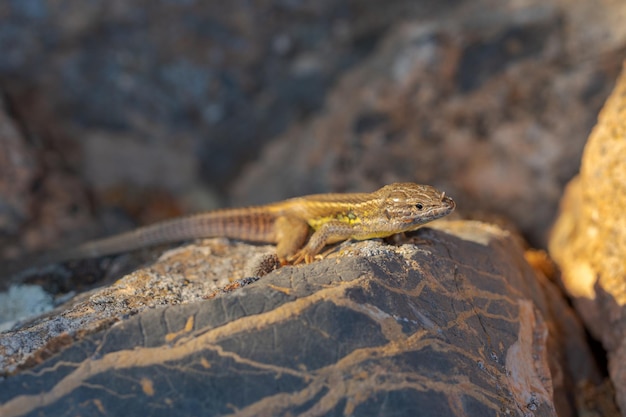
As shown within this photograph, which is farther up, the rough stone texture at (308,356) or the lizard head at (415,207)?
the lizard head at (415,207)

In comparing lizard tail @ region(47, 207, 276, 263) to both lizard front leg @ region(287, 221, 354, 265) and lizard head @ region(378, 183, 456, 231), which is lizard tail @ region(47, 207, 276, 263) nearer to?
lizard front leg @ region(287, 221, 354, 265)

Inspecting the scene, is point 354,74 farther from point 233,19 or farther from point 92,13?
point 92,13

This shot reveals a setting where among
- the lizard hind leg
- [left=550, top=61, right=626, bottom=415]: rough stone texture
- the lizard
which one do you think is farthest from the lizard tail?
[left=550, top=61, right=626, bottom=415]: rough stone texture

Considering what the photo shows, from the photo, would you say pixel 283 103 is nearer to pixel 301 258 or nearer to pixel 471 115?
pixel 471 115

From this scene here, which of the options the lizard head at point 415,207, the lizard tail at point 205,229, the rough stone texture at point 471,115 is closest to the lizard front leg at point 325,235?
the lizard head at point 415,207

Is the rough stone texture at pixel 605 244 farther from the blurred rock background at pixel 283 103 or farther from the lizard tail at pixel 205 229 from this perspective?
the lizard tail at pixel 205 229

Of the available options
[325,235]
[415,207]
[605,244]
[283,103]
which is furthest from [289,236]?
[283,103]
